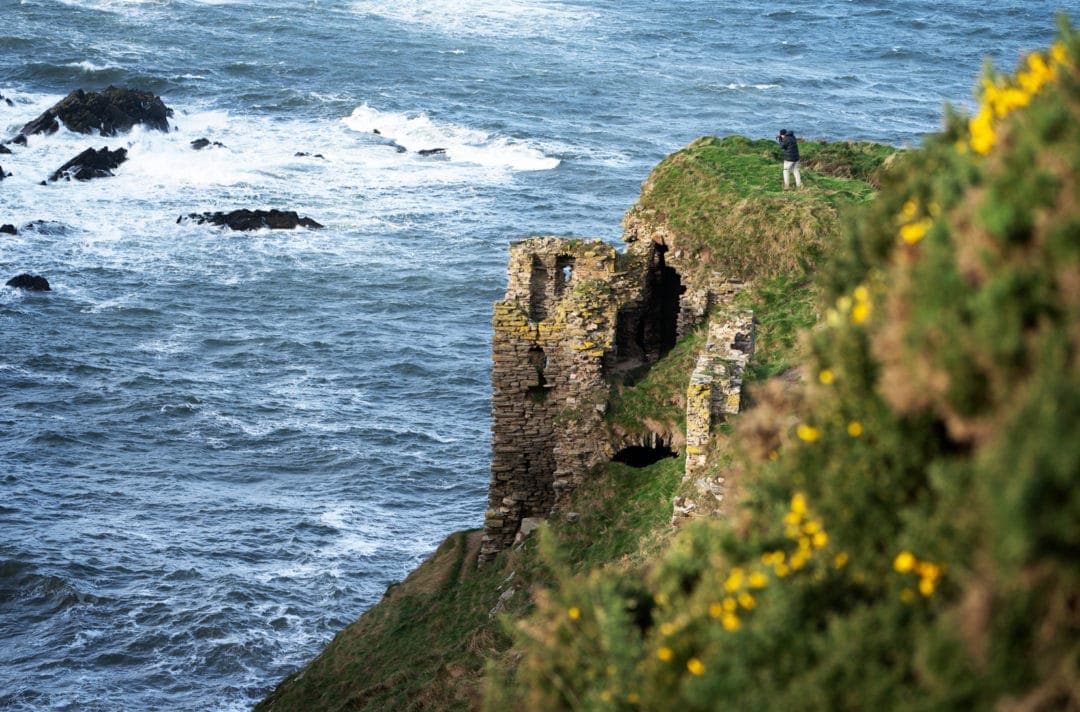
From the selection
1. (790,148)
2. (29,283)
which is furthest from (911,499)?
(29,283)

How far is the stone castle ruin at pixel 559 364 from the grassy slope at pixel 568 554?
0.55 m

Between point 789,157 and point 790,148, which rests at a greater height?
point 790,148

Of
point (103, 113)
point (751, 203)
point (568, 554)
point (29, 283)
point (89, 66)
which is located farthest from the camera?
point (89, 66)

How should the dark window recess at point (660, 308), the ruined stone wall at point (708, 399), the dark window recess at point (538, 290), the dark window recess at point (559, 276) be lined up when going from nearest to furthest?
the ruined stone wall at point (708, 399)
the dark window recess at point (538, 290)
the dark window recess at point (559, 276)
the dark window recess at point (660, 308)

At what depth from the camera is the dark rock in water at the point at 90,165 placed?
6369cm

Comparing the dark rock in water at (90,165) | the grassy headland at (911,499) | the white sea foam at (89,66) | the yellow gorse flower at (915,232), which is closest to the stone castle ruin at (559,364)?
the grassy headland at (911,499)

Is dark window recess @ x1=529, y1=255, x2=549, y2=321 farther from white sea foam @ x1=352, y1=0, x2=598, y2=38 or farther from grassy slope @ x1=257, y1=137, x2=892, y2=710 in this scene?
white sea foam @ x1=352, y1=0, x2=598, y2=38

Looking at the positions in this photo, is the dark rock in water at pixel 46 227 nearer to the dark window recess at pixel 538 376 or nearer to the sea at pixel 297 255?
the sea at pixel 297 255

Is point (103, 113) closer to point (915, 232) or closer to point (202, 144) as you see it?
point (202, 144)

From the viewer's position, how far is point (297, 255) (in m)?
54.5

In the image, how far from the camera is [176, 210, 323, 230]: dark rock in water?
57.4m

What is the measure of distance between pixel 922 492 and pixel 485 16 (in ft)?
321

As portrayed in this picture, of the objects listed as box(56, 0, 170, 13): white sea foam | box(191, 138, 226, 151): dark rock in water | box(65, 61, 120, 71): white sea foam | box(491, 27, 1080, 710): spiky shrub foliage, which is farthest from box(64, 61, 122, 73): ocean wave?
box(491, 27, 1080, 710): spiky shrub foliage

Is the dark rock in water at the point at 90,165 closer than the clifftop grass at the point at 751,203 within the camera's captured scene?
No
